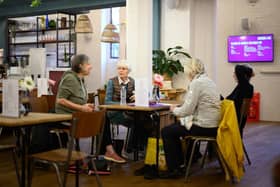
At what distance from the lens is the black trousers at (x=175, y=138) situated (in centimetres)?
400

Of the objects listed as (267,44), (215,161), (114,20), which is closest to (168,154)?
(215,161)

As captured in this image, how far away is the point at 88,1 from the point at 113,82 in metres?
4.38

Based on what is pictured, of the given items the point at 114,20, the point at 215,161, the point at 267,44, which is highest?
the point at 114,20

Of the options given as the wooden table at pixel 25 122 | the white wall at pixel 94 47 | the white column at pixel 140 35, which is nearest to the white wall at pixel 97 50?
the white wall at pixel 94 47

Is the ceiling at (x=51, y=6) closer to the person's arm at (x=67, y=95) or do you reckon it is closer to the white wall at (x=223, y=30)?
the white wall at (x=223, y=30)

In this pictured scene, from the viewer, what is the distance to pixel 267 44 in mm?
8945

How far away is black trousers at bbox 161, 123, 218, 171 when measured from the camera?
13.1 feet

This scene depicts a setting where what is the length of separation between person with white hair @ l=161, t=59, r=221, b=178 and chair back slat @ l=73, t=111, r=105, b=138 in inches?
46.1

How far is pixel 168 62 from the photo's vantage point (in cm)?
912

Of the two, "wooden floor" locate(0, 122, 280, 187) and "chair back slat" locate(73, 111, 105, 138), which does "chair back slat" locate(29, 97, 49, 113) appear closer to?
"wooden floor" locate(0, 122, 280, 187)

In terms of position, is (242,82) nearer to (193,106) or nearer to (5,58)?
(193,106)

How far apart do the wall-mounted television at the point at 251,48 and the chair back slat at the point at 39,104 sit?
578 cm

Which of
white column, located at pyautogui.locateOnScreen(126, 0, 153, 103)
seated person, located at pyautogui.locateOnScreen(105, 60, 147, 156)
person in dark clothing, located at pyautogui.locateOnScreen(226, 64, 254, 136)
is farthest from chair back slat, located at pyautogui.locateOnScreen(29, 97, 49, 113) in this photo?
white column, located at pyautogui.locateOnScreen(126, 0, 153, 103)

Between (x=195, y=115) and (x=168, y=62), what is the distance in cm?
515
